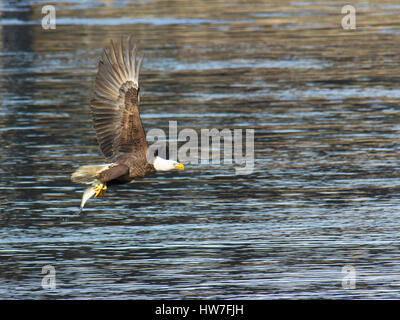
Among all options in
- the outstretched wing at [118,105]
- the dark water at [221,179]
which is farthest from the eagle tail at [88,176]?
the dark water at [221,179]

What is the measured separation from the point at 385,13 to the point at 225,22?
4.59m

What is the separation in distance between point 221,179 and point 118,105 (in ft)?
11.4

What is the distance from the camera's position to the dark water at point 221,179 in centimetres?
944

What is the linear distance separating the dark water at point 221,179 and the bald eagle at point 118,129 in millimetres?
766

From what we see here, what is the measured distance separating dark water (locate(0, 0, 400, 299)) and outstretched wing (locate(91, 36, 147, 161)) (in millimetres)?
1018

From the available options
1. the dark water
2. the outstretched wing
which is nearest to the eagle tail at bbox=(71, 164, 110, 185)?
the outstretched wing

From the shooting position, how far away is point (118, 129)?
9945mm

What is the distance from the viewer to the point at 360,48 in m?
24.2

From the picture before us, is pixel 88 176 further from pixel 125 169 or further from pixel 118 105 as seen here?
pixel 118 105

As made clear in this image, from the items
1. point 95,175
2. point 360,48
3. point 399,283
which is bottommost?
point 399,283

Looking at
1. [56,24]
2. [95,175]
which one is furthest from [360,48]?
[95,175]

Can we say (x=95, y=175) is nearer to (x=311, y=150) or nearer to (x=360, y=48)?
(x=311, y=150)

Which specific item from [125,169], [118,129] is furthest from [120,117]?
[125,169]

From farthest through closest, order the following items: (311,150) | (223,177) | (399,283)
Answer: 1. (311,150)
2. (223,177)
3. (399,283)
